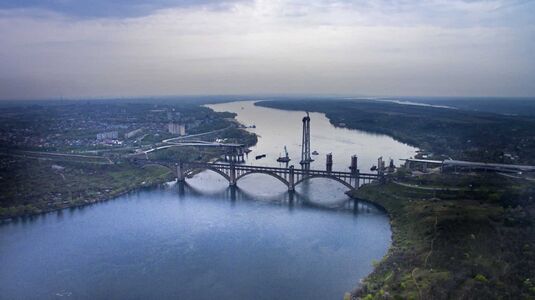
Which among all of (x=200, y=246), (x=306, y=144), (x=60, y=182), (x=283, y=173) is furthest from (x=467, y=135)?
(x=60, y=182)

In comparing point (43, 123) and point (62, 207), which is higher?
point (43, 123)

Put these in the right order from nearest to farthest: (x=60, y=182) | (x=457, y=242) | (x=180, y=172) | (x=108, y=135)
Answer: (x=457, y=242)
(x=60, y=182)
(x=180, y=172)
(x=108, y=135)

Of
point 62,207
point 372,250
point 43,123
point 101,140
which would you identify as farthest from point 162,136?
point 372,250

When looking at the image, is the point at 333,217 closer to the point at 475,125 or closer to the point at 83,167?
the point at 83,167

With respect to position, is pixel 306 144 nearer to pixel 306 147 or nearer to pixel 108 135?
pixel 306 147

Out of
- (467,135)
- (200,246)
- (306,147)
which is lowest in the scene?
(200,246)

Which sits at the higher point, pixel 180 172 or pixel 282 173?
pixel 282 173

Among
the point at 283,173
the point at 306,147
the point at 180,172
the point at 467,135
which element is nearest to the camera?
the point at 283,173

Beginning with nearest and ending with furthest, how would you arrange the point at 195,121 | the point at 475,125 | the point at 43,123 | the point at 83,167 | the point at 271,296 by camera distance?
the point at 271,296 < the point at 83,167 < the point at 43,123 < the point at 475,125 < the point at 195,121

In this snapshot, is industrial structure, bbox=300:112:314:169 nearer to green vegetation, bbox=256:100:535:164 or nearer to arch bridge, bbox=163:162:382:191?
arch bridge, bbox=163:162:382:191
